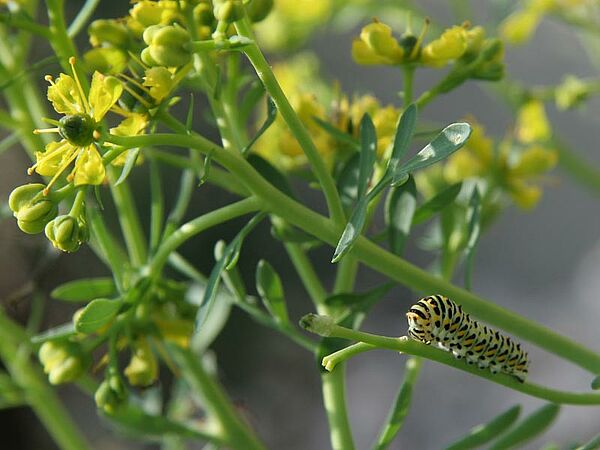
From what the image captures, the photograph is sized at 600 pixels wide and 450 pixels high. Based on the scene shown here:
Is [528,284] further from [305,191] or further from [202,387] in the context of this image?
[202,387]

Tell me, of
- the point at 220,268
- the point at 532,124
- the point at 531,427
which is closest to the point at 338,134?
the point at 220,268

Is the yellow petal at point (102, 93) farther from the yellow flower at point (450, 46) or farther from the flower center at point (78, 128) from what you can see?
the yellow flower at point (450, 46)

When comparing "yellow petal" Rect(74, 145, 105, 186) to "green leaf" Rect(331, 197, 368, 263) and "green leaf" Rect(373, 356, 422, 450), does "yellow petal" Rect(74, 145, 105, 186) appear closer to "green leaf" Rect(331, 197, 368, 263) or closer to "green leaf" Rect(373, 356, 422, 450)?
"green leaf" Rect(331, 197, 368, 263)

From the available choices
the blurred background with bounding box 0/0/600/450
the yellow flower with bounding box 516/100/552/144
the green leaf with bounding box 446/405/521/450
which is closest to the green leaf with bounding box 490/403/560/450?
the green leaf with bounding box 446/405/521/450

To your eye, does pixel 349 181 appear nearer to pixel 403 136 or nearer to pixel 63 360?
pixel 403 136

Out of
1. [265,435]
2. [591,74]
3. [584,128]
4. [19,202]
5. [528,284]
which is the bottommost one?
[265,435]

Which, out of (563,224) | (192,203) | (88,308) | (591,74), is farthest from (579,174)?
(192,203)
